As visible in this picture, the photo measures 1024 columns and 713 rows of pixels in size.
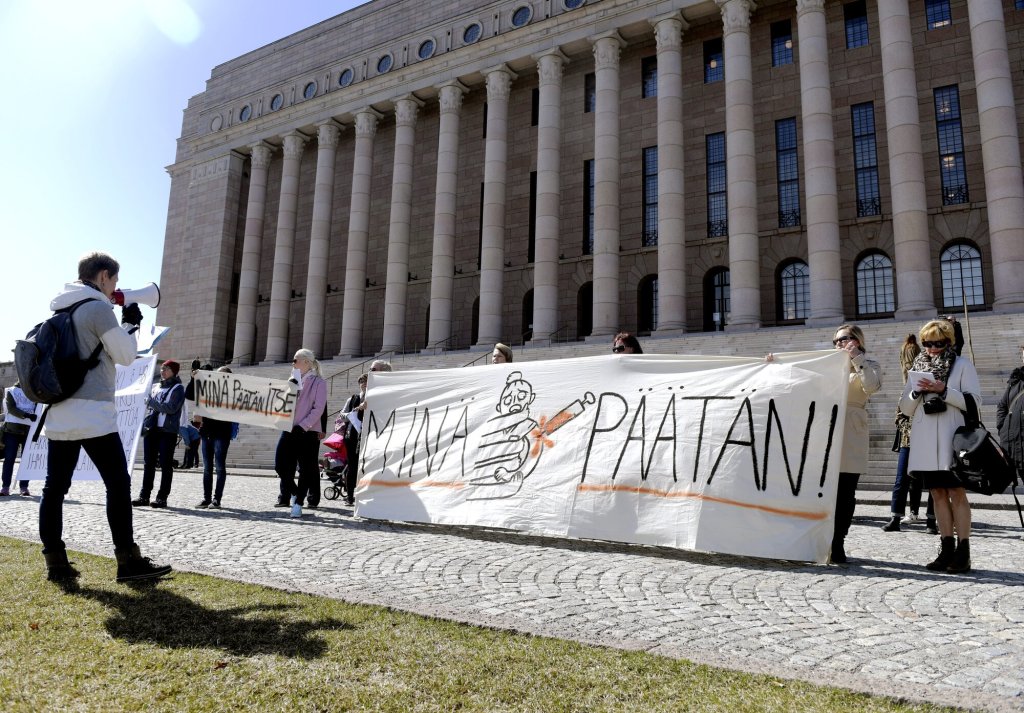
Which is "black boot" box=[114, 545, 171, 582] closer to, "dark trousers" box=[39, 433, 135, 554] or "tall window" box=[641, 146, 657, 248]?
"dark trousers" box=[39, 433, 135, 554]

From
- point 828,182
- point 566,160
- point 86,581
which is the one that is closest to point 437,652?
point 86,581

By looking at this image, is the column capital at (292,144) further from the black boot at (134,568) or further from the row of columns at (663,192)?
the black boot at (134,568)

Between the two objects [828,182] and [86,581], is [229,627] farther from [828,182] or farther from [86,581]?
[828,182]

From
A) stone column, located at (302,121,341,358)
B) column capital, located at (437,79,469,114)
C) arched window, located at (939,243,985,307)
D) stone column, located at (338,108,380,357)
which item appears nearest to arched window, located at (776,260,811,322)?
arched window, located at (939,243,985,307)

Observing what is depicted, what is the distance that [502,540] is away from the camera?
708 centimetres

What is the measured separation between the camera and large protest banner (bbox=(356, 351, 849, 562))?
582 cm

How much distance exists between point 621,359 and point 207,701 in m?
5.27

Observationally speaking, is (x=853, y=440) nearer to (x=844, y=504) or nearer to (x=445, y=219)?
(x=844, y=504)

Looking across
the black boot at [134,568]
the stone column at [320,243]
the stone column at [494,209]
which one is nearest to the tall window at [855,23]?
the stone column at [494,209]

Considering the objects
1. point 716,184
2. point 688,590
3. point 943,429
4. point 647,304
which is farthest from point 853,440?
point 716,184

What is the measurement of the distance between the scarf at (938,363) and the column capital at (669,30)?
24.0 m

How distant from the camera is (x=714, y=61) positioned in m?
29.6

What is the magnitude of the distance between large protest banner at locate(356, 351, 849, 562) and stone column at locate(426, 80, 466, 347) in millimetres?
21430

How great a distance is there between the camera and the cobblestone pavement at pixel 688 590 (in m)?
3.20
